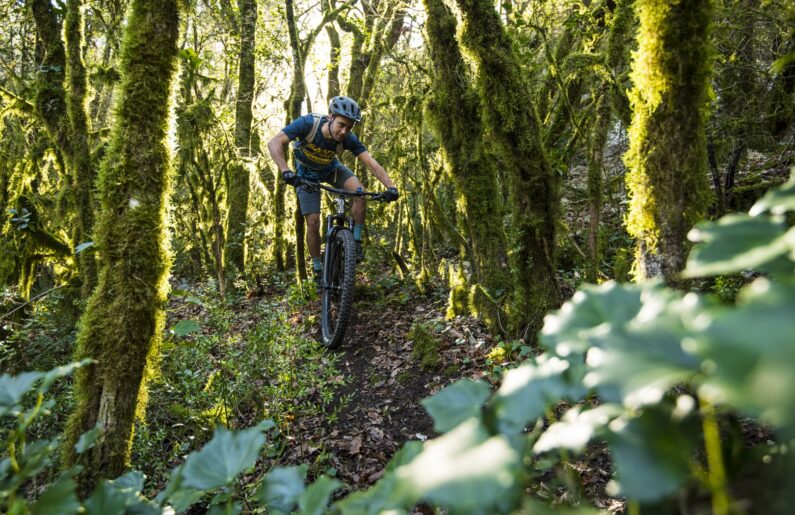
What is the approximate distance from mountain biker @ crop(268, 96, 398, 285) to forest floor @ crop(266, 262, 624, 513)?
3.58 ft

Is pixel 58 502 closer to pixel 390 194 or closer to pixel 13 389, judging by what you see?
pixel 13 389

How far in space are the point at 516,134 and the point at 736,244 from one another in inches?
122

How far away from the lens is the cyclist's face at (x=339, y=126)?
539 centimetres

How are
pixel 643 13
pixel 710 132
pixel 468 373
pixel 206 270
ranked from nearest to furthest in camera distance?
1. pixel 643 13
2. pixel 468 373
3. pixel 710 132
4. pixel 206 270

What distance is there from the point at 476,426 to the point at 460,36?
12.4 ft

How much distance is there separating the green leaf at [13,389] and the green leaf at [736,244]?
134 cm

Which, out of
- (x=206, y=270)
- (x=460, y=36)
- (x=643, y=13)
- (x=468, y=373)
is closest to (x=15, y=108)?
(x=206, y=270)

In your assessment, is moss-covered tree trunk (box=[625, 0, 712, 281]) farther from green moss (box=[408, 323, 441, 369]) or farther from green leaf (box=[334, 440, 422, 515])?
green moss (box=[408, 323, 441, 369])

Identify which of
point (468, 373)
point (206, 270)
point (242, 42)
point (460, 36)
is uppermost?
point (242, 42)

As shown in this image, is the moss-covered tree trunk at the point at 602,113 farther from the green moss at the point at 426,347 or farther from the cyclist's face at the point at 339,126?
the cyclist's face at the point at 339,126

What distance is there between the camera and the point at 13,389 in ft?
3.38

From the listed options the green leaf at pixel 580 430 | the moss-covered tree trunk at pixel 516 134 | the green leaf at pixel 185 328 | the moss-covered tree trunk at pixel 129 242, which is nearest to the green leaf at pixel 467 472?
the green leaf at pixel 580 430

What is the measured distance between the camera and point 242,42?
28.2 feet

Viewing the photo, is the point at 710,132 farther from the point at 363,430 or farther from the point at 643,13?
the point at 363,430
